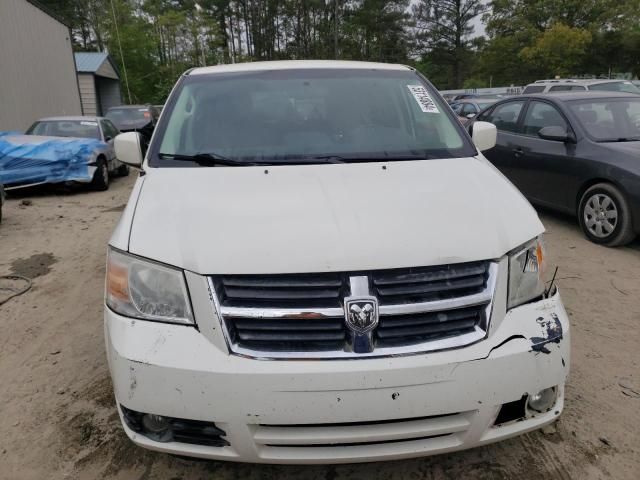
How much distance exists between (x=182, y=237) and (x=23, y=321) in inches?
108

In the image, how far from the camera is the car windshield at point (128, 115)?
16.8 metres

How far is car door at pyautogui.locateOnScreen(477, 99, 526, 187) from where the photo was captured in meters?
6.67

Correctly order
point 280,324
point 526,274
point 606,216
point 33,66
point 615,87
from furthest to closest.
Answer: point 33,66, point 615,87, point 606,216, point 526,274, point 280,324

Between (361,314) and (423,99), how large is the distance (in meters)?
1.89

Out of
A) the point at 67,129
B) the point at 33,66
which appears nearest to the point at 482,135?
the point at 67,129

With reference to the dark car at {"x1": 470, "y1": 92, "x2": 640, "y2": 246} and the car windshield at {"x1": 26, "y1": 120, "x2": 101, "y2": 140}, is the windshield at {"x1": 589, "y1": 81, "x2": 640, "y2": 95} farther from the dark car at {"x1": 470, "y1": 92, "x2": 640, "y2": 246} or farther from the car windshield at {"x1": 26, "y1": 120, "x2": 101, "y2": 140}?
the car windshield at {"x1": 26, "y1": 120, "x2": 101, "y2": 140}

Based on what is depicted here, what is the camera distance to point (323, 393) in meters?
1.75

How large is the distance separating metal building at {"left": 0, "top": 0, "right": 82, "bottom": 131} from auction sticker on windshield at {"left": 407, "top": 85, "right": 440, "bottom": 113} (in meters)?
16.0

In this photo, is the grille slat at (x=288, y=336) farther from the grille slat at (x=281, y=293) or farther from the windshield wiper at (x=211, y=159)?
the windshield wiper at (x=211, y=159)

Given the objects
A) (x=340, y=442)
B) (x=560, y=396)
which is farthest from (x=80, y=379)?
(x=560, y=396)

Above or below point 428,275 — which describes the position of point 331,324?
below

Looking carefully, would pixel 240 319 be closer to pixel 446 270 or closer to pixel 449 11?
pixel 446 270

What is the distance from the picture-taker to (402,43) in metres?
55.5

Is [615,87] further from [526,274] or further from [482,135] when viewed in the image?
[526,274]
